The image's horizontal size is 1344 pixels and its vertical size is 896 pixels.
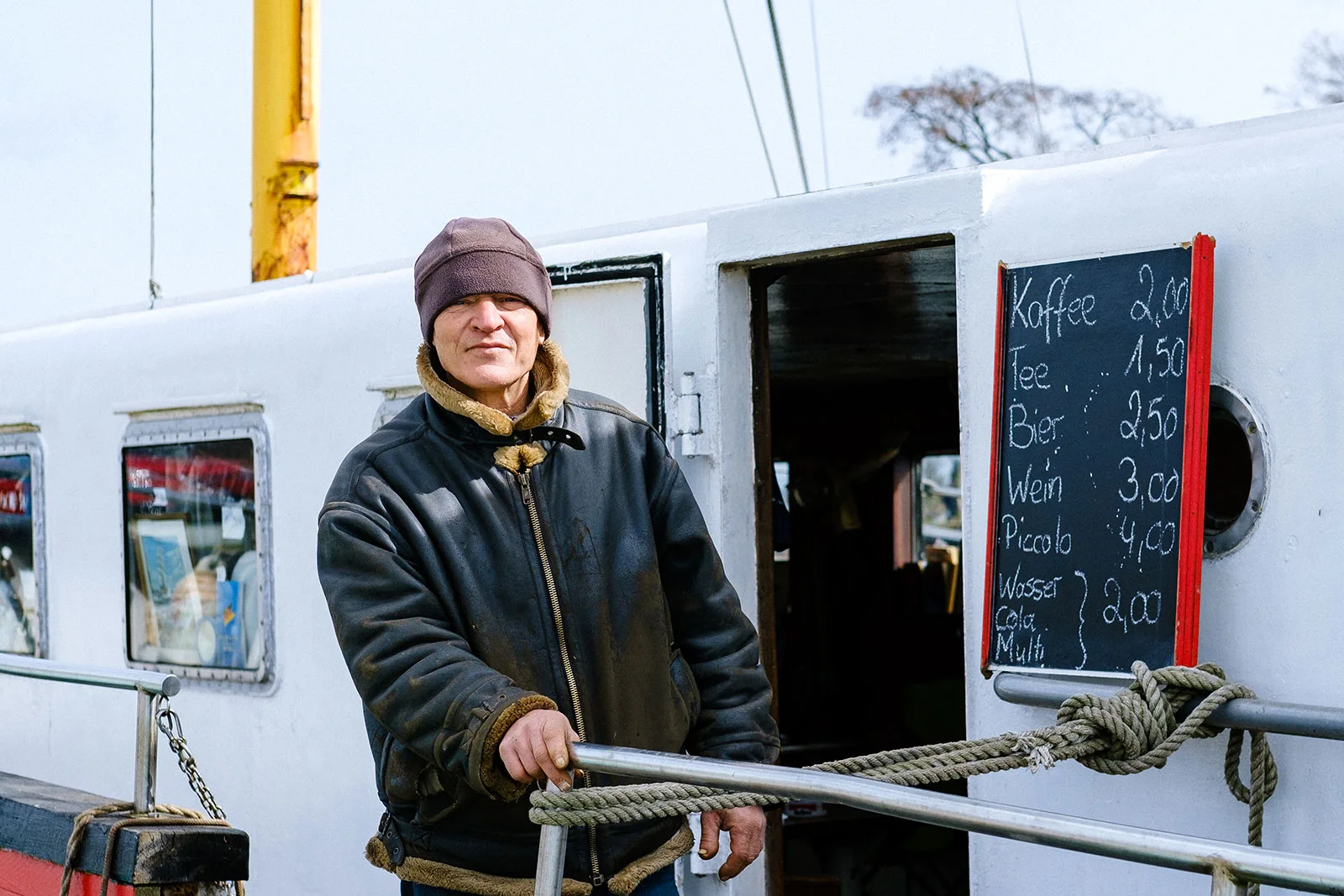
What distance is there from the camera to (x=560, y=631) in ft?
8.70

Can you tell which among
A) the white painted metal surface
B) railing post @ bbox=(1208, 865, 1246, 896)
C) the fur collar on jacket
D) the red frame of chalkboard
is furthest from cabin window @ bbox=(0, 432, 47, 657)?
railing post @ bbox=(1208, 865, 1246, 896)

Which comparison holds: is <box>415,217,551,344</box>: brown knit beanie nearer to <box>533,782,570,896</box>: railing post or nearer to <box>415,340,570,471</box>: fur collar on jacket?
<box>415,340,570,471</box>: fur collar on jacket

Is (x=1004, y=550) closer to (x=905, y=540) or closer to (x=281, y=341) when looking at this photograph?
(x=281, y=341)

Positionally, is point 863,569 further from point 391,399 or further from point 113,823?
point 113,823

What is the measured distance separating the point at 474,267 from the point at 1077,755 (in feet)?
4.88

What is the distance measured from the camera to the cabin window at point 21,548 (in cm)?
612

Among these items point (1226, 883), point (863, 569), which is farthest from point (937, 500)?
point (1226, 883)

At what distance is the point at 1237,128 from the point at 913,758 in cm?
181

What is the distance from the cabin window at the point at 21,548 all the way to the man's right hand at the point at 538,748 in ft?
14.7

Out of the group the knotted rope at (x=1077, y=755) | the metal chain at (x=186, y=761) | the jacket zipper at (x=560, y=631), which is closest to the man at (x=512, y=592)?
the jacket zipper at (x=560, y=631)

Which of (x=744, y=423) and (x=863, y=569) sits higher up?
(x=744, y=423)

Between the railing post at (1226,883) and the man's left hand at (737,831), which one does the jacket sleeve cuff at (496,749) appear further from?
the railing post at (1226,883)

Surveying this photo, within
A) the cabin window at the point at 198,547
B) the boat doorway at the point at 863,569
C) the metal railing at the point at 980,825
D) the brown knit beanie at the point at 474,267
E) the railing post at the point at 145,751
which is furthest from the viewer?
the boat doorway at the point at 863,569

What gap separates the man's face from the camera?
2.71m
